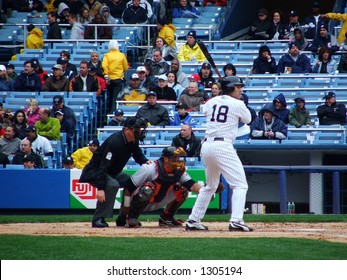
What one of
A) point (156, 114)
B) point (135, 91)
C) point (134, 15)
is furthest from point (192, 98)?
point (134, 15)

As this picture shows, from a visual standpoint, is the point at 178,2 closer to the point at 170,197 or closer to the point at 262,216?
the point at 262,216

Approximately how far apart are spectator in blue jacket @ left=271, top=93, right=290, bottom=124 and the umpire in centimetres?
662

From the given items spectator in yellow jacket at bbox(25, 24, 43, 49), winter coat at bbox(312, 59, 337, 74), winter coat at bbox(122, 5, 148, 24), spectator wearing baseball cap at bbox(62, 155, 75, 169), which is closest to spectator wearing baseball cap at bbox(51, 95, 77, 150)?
spectator wearing baseball cap at bbox(62, 155, 75, 169)

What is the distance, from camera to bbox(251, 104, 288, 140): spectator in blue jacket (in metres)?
19.4

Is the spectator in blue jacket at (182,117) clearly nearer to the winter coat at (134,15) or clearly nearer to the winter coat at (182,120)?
the winter coat at (182,120)

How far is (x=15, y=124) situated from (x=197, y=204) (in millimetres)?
8033

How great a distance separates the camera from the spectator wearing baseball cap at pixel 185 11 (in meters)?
24.9

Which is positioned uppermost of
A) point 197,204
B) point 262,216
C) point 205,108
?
point 205,108

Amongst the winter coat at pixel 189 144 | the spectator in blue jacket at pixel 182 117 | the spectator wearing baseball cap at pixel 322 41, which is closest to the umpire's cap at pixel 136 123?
the winter coat at pixel 189 144

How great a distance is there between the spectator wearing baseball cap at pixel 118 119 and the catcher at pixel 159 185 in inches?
266

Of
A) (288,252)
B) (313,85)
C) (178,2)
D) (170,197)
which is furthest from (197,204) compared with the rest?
(178,2)

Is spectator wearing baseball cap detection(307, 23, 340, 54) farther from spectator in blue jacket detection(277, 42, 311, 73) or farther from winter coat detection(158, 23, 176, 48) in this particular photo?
winter coat detection(158, 23, 176, 48)

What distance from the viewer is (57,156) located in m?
19.7

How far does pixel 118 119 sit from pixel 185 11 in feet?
17.9
